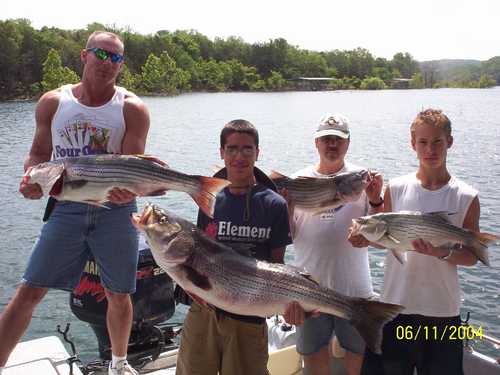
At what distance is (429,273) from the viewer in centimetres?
328

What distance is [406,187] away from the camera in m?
3.48

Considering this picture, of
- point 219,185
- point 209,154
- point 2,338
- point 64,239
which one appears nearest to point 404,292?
point 219,185

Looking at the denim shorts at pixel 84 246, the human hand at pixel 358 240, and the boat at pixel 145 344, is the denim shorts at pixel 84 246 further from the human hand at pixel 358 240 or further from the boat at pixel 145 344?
the human hand at pixel 358 240

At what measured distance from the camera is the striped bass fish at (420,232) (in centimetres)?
308

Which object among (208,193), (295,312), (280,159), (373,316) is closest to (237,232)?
(208,193)

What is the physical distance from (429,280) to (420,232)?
1.28 feet

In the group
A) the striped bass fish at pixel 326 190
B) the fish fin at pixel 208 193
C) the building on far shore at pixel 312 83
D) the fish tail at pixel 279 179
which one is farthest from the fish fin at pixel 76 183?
the building on far shore at pixel 312 83

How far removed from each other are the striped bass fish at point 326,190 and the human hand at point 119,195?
115 cm

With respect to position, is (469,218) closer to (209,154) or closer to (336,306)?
(336,306)

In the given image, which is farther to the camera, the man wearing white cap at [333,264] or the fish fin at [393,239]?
the man wearing white cap at [333,264]

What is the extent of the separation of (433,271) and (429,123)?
3.31 feet

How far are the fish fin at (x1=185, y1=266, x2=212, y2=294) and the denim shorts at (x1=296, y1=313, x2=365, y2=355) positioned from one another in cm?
110

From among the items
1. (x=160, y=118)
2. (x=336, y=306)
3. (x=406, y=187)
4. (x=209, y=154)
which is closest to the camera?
(x=336, y=306)

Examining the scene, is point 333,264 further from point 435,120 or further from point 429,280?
point 435,120
